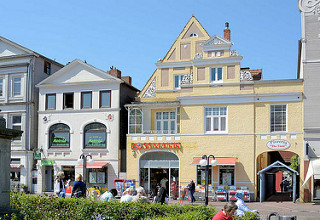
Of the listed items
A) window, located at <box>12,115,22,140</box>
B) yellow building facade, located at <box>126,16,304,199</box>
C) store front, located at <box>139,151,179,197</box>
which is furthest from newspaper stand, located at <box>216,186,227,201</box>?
window, located at <box>12,115,22,140</box>

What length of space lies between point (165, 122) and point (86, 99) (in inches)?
271

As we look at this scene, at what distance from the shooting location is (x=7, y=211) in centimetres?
1120

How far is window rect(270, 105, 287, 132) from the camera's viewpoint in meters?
28.3

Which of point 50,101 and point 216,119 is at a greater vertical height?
point 50,101

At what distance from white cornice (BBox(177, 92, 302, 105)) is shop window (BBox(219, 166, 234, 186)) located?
4.68 m

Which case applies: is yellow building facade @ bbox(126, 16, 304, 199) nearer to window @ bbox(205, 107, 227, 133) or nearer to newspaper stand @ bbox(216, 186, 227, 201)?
window @ bbox(205, 107, 227, 133)

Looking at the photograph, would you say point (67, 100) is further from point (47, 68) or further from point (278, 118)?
point (278, 118)

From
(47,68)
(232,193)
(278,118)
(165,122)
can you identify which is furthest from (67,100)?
(278,118)

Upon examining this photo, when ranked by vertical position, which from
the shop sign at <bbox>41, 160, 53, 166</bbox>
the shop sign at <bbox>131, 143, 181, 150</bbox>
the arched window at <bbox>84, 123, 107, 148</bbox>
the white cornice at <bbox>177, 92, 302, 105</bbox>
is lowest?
the shop sign at <bbox>41, 160, 53, 166</bbox>

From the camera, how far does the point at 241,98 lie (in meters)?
29.0

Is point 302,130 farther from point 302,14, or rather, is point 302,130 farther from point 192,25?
point 192,25

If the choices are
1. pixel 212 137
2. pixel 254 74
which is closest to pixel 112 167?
pixel 212 137

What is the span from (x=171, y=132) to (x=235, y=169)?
5.58 metres

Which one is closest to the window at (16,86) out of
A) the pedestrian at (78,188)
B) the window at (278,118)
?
the window at (278,118)
